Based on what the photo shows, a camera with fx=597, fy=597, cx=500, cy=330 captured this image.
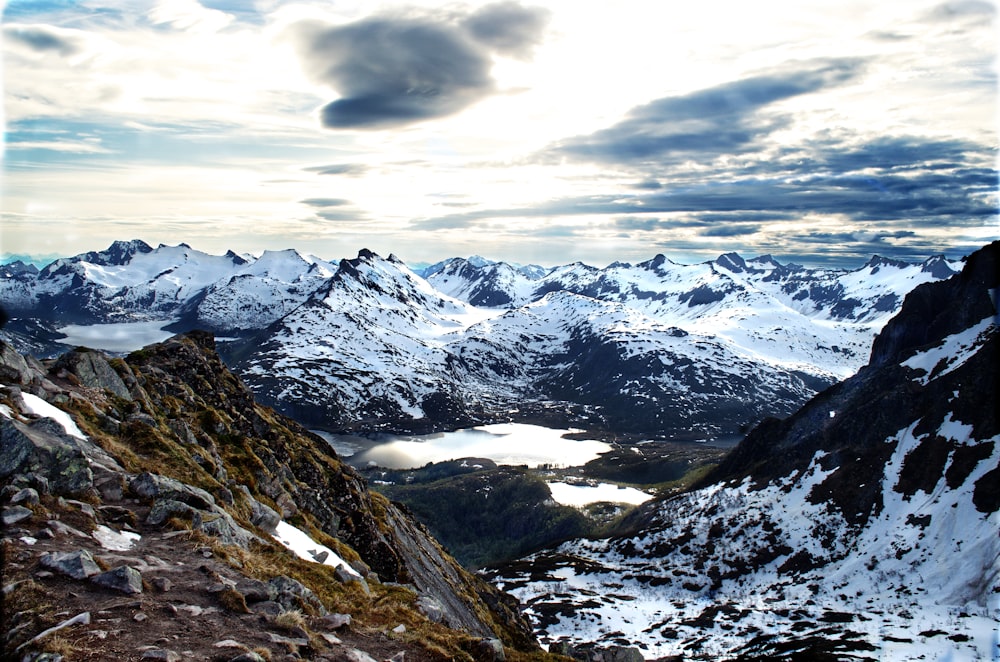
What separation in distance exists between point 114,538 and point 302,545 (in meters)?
13.4

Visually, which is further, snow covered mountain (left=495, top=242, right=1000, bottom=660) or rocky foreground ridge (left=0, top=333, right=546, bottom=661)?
snow covered mountain (left=495, top=242, right=1000, bottom=660)

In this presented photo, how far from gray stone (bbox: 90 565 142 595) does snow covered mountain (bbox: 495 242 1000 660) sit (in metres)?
102

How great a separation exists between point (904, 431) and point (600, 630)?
327ft

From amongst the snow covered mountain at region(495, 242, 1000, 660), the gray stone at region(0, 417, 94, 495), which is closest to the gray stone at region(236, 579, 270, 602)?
the gray stone at region(0, 417, 94, 495)

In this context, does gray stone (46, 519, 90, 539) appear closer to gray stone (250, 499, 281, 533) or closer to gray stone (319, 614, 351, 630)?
gray stone (319, 614, 351, 630)

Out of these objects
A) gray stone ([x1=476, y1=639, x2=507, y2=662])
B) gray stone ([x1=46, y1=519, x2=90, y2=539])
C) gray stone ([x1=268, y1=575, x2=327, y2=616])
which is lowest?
gray stone ([x1=476, y1=639, x2=507, y2=662])

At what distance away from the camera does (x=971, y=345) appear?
534 ft

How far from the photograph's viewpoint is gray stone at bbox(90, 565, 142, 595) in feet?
54.8

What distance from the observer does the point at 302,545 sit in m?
32.6

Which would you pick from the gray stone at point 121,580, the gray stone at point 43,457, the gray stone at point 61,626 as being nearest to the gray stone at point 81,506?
the gray stone at point 43,457

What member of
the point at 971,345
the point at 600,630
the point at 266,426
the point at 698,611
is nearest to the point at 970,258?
the point at 971,345

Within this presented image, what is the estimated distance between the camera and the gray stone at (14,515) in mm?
18609

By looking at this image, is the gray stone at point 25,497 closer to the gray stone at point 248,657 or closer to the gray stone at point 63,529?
the gray stone at point 63,529

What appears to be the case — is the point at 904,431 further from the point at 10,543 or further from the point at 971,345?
the point at 10,543
